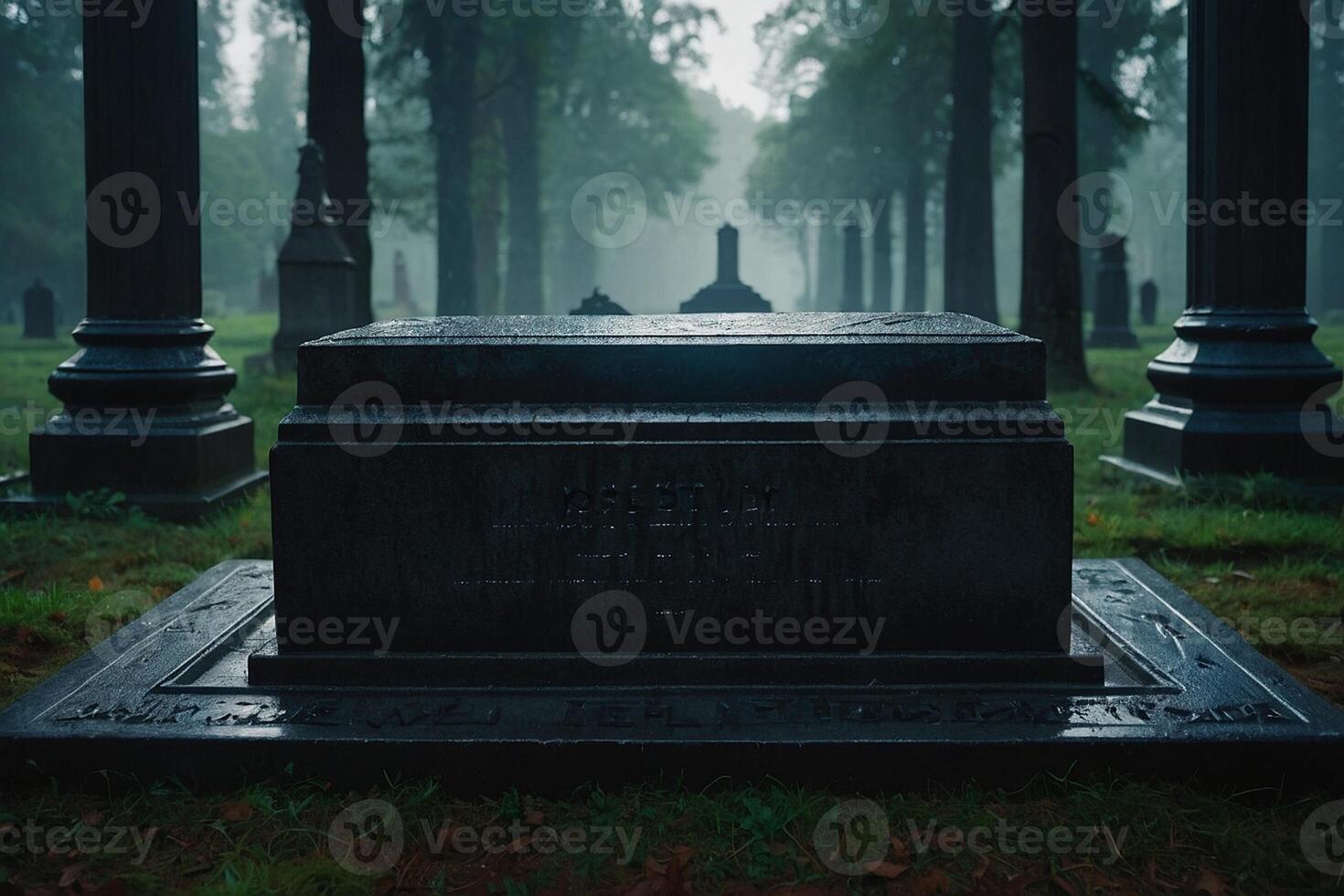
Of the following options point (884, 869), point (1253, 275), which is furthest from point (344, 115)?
point (884, 869)

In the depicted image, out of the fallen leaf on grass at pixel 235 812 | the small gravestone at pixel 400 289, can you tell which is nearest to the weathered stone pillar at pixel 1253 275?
the fallen leaf on grass at pixel 235 812

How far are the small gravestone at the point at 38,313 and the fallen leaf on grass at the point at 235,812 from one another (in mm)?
25510

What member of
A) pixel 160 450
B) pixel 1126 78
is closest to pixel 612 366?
pixel 160 450

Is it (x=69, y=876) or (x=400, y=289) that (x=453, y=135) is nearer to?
(x=400, y=289)

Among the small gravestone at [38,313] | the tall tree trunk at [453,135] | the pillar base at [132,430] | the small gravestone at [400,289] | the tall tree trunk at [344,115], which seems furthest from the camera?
the small gravestone at [400,289]

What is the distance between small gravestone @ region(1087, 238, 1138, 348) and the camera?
2270 centimetres

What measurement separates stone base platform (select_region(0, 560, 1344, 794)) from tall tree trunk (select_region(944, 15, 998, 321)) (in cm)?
1784

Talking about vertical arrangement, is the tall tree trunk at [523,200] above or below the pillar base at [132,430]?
above

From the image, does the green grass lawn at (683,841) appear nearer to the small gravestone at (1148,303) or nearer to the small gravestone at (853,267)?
the small gravestone at (853,267)

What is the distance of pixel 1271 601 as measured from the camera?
Answer: 5047 mm

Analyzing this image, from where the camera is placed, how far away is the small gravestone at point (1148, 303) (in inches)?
1170

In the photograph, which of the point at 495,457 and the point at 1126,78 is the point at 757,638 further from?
the point at 1126,78

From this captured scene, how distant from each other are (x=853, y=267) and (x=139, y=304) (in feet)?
77.5

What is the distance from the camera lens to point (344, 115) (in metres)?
15.3
